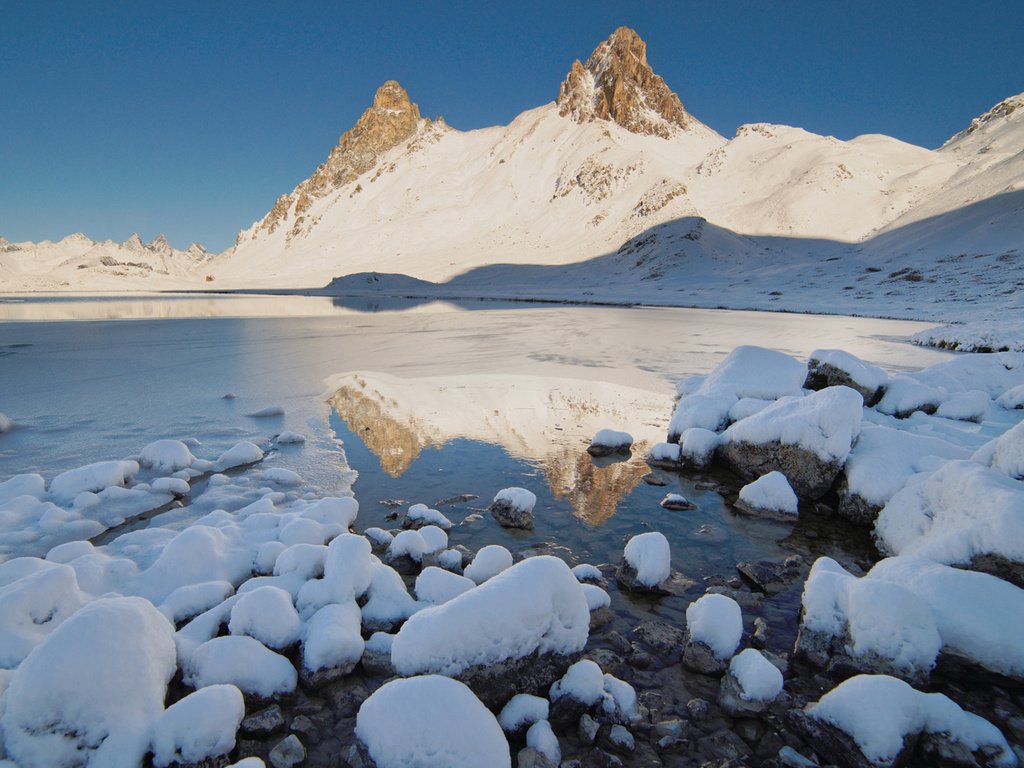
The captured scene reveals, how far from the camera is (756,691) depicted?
3.04 metres

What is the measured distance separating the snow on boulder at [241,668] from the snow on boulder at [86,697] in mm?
218

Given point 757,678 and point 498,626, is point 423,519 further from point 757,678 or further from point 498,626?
point 757,678

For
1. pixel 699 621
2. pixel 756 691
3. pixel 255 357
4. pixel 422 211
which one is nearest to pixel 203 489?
pixel 699 621

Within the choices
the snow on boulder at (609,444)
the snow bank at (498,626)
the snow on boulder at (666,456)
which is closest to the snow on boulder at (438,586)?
the snow bank at (498,626)

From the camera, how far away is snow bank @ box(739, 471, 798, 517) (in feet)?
18.6

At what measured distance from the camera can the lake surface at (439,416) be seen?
539 centimetres

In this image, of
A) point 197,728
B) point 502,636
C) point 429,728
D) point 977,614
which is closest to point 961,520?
point 977,614

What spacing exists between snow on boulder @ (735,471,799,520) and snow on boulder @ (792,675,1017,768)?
287 centimetres

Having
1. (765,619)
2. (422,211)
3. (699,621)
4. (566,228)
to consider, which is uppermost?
(422,211)

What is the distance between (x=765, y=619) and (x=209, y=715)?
3.59 meters

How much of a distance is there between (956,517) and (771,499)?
1653mm

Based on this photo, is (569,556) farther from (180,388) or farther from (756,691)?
(180,388)

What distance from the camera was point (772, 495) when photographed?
225 inches

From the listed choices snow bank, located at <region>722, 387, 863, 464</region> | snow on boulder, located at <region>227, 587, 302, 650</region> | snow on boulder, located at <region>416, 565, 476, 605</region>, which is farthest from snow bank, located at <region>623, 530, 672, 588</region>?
snow bank, located at <region>722, 387, 863, 464</region>
